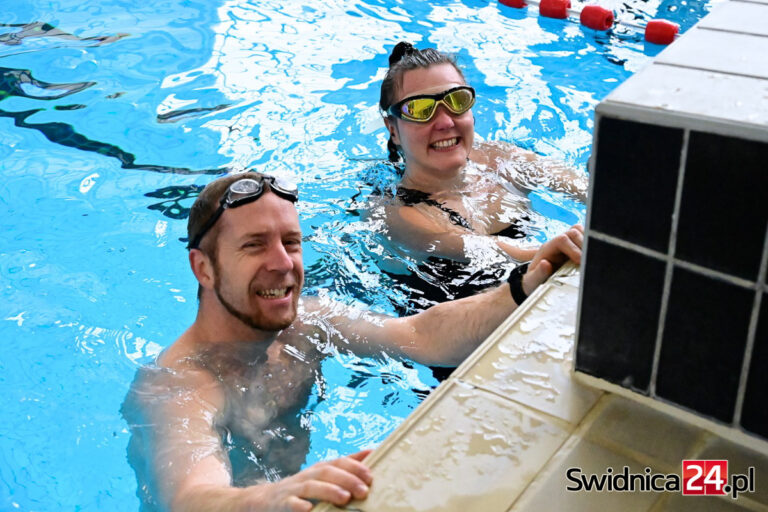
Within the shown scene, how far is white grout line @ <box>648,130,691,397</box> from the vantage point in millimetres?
1193

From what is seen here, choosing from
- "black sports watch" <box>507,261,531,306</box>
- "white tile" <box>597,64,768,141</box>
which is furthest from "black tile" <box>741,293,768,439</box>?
"black sports watch" <box>507,261,531,306</box>

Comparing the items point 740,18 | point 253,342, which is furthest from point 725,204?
point 253,342

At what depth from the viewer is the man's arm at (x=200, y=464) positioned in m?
1.35

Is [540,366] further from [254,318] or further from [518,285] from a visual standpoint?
[254,318]

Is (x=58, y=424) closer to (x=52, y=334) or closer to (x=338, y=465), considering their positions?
(x=52, y=334)

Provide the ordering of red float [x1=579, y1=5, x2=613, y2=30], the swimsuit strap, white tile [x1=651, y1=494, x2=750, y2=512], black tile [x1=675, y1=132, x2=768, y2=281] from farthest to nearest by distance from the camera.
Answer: red float [x1=579, y1=5, x2=613, y2=30] → the swimsuit strap → white tile [x1=651, y1=494, x2=750, y2=512] → black tile [x1=675, y1=132, x2=768, y2=281]

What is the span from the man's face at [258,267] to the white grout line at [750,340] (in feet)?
4.86

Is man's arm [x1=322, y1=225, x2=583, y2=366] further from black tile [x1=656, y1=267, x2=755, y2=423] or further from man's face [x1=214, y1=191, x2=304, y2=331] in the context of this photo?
black tile [x1=656, y1=267, x2=755, y2=423]

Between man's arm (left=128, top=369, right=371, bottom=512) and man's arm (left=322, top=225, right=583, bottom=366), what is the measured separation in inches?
21.4

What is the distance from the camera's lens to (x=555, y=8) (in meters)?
6.77

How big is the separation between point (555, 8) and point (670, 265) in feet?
19.6

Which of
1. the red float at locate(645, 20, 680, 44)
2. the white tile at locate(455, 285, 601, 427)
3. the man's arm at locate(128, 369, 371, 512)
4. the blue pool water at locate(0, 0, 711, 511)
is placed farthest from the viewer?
the red float at locate(645, 20, 680, 44)

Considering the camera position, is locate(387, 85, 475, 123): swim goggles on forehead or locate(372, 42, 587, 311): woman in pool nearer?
locate(372, 42, 587, 311): woman in pool

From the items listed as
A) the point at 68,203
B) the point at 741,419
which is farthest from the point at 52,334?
the point at 741,419
